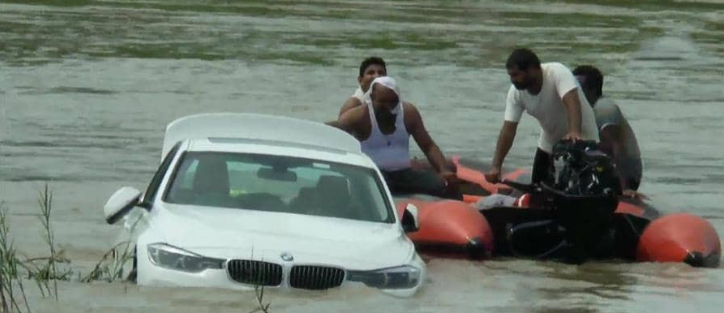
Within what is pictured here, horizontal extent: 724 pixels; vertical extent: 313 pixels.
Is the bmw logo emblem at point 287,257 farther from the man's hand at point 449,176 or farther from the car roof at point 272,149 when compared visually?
the man's hand at point 449,176

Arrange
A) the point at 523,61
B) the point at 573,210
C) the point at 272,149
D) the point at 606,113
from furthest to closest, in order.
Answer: the point at 606,113
the point at 523,61
the point at 573,210
the point at 272,149

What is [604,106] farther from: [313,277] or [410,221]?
[313,277]

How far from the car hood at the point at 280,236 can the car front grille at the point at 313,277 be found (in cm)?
4

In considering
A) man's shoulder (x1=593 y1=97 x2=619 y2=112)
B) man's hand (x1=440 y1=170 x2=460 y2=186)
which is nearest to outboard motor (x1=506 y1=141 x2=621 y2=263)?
man's hand (x1=440 y1=170 x2=460 y2=186)

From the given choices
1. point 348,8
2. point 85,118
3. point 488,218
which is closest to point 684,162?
point 85,118

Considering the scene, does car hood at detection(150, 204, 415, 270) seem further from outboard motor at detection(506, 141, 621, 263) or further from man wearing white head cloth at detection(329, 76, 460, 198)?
man wearing white head cloth at detection(329, 76, 460, 198)

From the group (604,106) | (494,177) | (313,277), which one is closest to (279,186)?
(313,277)

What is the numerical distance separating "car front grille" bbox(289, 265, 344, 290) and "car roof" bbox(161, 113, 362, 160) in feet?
8.29

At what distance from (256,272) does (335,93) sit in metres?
21.0

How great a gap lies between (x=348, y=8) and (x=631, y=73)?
1740 cm

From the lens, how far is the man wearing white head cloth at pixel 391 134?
16.2m

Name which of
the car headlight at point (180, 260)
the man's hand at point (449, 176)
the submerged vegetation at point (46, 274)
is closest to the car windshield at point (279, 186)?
the submerged vegetation at point (46, 274)

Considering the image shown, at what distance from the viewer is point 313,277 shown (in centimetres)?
1173

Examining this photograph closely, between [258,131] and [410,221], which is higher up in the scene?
[258,131]
